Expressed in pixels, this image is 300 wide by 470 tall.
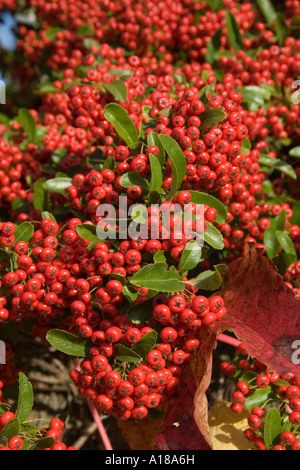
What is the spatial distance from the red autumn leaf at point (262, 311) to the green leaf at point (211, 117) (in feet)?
1.69

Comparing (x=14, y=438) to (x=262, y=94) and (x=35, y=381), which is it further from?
(x=262, y=94)

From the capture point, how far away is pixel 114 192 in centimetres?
184

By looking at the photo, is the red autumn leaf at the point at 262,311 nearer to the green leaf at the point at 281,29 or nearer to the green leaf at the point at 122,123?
the green leaf at the point at 122,123

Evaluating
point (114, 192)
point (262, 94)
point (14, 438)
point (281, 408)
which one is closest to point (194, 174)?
point (114, 192)

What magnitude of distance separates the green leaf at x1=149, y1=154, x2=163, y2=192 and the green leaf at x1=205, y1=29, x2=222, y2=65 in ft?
4.49

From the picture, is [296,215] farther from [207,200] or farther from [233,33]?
[233,33]

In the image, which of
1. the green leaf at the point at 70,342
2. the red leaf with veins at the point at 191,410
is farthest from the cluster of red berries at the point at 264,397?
the green leaf at the point at 70,342

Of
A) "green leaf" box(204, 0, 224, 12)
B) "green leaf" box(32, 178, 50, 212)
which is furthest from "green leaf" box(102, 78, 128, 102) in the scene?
"green leaf" box(204, 0, 224, 12)

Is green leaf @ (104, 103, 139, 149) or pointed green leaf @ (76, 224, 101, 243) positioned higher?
green leaf @ (104, 103, 139, 149)

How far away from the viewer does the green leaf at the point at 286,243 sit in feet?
7.09

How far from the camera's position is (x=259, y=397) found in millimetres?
1913

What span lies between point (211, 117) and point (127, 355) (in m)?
0.96

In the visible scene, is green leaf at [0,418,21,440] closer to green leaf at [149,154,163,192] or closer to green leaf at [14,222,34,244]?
green leaf at [14,222,34,244]

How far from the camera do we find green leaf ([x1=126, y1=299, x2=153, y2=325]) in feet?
5.51
